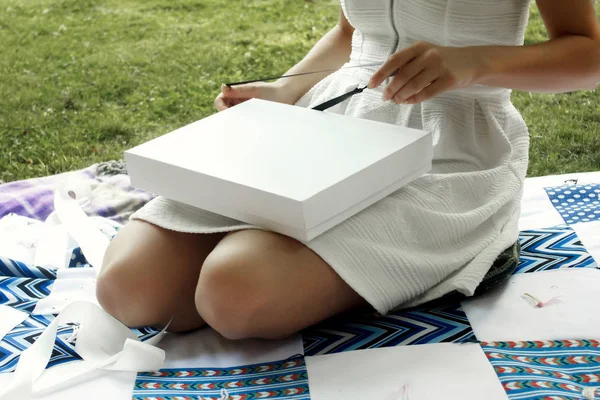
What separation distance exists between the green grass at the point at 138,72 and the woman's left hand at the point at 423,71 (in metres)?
1.05

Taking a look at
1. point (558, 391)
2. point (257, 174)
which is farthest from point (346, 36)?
point (558, 391)

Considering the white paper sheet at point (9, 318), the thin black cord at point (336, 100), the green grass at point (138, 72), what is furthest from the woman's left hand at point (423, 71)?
the green grass at point (138, 72)

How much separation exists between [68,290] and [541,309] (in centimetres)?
75

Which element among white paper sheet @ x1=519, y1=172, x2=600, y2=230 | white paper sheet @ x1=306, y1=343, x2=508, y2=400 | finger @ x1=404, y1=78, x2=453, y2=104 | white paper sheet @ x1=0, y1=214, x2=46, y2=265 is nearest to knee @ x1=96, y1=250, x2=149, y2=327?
white paper sheet @ x1=306, y1=343, x2=508, y2=400

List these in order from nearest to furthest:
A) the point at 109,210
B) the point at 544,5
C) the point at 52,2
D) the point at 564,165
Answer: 1. the point at 544,5
2. the point at 109,210
3. the point at 564,165
4. the point at 52,2

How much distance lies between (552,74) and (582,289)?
32 cm

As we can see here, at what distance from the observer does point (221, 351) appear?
3.68ft

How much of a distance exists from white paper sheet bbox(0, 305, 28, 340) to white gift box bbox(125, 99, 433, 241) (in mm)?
286

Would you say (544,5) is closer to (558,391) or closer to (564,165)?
(558,391)

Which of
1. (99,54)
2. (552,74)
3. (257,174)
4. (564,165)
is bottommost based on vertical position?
(99,54)

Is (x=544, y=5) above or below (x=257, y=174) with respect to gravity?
above

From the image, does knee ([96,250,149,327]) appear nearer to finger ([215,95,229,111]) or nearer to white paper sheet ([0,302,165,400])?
white paper sheet ([0,302,165,400])

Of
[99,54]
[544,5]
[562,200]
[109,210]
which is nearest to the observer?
[544,5]

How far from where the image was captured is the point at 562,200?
1.51 m
